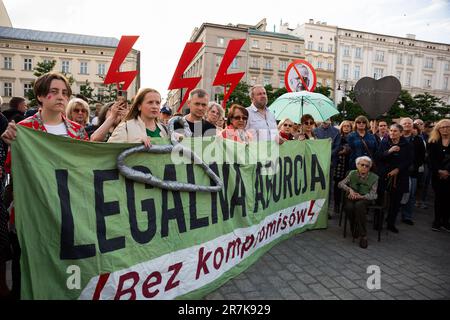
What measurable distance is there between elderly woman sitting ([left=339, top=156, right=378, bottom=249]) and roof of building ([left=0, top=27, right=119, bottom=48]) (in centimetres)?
6938

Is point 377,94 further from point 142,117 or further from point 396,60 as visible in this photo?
point 396,60

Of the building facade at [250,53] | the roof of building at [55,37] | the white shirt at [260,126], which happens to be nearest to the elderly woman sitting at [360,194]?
the white shirt at [260,126]

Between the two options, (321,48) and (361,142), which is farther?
(321,48)

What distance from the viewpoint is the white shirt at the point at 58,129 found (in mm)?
2714

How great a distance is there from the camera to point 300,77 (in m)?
7.24

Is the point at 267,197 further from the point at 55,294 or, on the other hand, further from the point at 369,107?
the point at 369,107

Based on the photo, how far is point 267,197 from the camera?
4410mm

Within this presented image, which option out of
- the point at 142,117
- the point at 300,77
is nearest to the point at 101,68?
the point at 300,77

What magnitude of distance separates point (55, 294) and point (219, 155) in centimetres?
207

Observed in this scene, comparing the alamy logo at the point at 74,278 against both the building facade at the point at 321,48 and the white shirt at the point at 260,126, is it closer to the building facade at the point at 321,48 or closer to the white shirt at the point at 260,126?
the white shirt at the point at 260,126

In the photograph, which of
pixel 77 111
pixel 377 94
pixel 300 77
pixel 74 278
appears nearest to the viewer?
pixel 74 278

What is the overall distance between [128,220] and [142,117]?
118 centimetres
